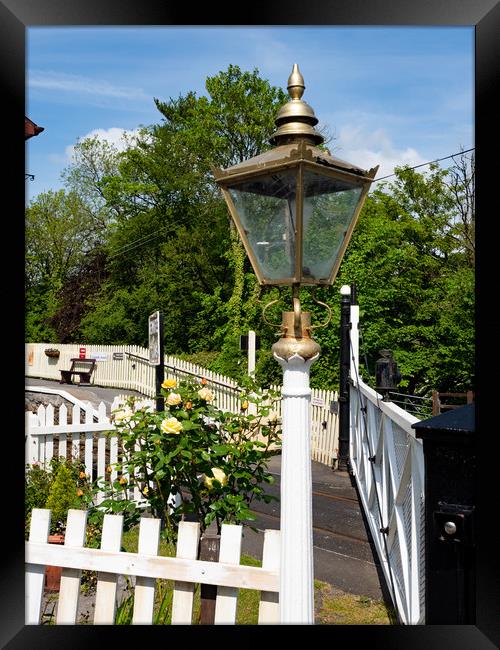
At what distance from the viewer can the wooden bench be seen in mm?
19719

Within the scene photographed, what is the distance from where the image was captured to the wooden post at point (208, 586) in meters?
2.09

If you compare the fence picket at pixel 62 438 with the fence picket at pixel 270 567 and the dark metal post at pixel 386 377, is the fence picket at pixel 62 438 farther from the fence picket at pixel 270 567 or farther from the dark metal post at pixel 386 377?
the fence picket at pixel 270 567

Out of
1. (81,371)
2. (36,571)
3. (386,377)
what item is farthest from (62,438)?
(81,371)

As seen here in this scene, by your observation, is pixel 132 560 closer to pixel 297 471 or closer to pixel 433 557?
pixel 297 471

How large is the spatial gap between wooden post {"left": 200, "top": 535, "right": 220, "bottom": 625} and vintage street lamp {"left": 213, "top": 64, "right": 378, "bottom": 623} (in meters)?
0.41

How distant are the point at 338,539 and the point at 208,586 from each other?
2.93 meters

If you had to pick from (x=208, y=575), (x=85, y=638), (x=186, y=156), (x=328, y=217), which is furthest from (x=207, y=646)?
(x=186, y=156)

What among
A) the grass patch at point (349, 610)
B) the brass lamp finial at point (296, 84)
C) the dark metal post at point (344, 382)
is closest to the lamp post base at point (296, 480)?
the brass lamp finial at point (296, 84)

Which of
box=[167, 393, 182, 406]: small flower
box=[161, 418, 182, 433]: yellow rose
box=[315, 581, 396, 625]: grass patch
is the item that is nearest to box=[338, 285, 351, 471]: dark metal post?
box=[315, 581, 396, 625]: grass patch

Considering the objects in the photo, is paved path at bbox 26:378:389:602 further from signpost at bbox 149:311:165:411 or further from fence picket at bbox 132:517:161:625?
fence picket at bbox 132:517:161:625

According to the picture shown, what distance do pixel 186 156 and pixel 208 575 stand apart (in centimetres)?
2060

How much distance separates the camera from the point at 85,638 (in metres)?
1.88

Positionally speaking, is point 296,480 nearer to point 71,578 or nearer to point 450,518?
point 450,518

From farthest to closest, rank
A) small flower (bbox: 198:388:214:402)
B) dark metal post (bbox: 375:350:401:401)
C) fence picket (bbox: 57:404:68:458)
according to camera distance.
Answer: fence picket (bbox: 57:404:68:458) → dark metal post (bbox: 375:350:401:401) → small flower (bbox: 198:388:214:402)
